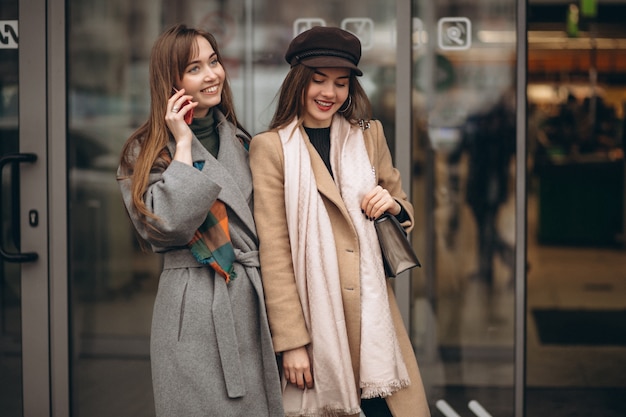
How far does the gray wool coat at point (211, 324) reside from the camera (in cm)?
261

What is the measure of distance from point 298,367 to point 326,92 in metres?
0.85

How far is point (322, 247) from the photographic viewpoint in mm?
2686

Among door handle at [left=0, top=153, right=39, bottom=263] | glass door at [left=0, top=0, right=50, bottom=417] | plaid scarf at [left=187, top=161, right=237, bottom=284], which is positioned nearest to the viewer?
plaid scarf at [left=187, top=161, right=237, bottom=284]

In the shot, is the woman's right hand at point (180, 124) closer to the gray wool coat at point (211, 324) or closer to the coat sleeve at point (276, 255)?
the gray wool coat at point (211, 324)

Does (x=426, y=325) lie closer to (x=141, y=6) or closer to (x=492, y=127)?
(x=492, y=127)

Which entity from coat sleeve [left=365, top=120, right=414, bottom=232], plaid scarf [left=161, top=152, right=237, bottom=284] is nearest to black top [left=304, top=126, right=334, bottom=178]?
coat sleeve [left=365, top=120, right=414, bottom=232]

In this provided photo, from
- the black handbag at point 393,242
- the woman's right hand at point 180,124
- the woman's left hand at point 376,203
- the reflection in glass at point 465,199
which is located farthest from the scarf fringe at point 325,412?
the reflection in glass at point 465,199

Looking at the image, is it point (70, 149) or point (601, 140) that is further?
point (601, 140)

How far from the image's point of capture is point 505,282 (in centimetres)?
461

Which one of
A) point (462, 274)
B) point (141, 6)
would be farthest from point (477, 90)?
point (141, 6)

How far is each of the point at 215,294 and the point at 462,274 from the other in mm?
2415

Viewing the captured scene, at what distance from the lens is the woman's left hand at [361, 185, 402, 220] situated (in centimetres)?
273

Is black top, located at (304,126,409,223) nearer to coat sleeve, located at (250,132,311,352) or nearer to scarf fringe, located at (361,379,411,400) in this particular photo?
coat sleeve, located at (250,132,311,352)

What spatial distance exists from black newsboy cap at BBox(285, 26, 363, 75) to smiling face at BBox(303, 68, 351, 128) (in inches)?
1.9
